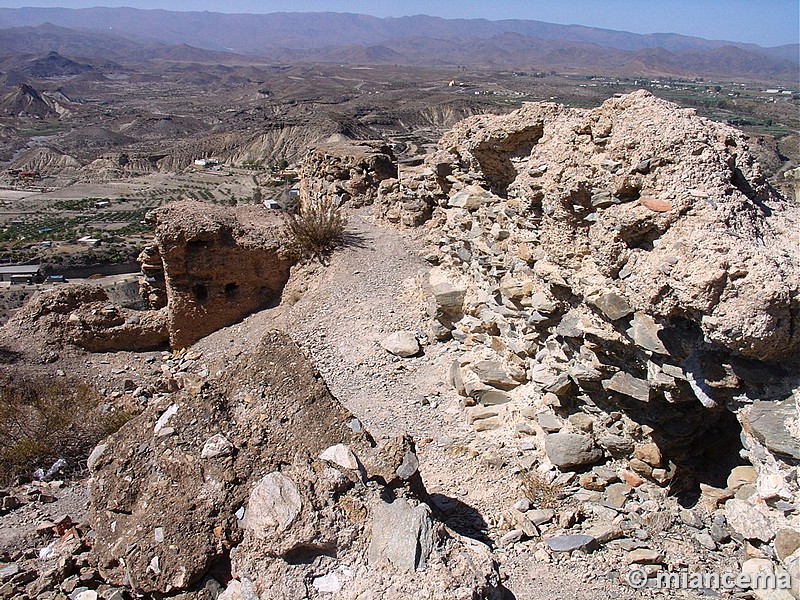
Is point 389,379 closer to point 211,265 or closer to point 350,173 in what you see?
point 211,265

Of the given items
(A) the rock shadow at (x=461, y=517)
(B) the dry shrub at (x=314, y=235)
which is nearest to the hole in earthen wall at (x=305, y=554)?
(A) the rock shadow at (x=461, y=517)

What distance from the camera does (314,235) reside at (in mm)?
9305

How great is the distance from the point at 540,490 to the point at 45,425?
4.65 meters

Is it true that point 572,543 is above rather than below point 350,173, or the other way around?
below

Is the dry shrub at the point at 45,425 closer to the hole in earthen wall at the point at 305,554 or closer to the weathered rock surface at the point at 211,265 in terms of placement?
the weathered rock surface at the point at 211,265

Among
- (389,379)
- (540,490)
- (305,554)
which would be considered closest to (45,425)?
(389,379)

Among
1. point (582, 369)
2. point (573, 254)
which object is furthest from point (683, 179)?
point (582, 369)

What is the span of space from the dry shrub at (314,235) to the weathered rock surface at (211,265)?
0.27m

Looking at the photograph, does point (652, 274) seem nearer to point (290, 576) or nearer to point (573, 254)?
point (573, 254)

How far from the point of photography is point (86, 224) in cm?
4616

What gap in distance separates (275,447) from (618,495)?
2812 mm

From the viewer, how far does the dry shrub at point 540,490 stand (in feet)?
15.3

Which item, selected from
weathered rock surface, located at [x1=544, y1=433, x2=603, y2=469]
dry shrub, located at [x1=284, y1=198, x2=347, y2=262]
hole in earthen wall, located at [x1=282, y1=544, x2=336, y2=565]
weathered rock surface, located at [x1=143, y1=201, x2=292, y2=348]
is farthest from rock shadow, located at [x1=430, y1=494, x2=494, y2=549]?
weathered rock surface, located at [x1=143, y1=201, x2=292, y2=348]

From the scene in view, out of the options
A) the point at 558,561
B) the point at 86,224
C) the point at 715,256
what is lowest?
the point at 86,224
